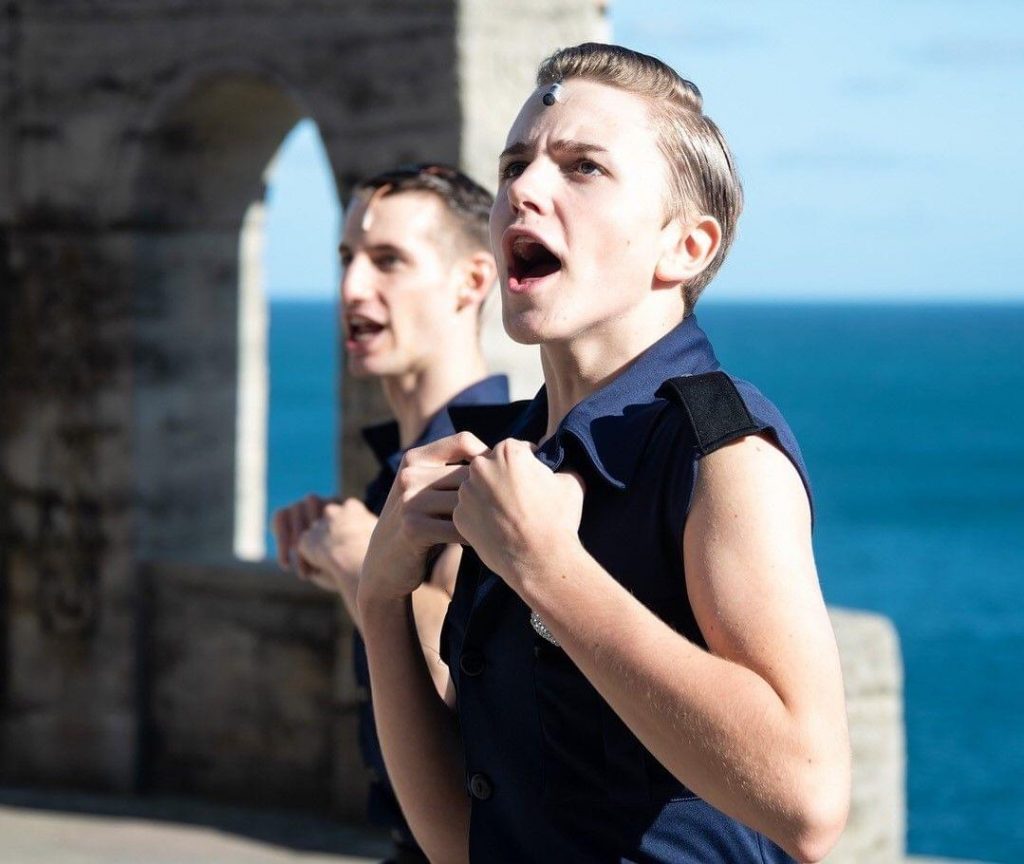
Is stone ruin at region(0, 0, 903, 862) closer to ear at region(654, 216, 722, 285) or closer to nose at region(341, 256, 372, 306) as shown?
nose at region(341, 256, 372, 306)

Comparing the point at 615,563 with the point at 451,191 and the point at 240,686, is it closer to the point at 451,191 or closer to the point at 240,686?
the point at 451,191

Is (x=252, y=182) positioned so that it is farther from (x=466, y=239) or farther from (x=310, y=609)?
(x=466, y=239)

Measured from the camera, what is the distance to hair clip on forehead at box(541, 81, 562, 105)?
6.93 ft

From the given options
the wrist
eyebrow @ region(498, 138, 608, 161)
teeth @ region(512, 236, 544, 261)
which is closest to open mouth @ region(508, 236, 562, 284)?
teeth @ region(512, 236, 544, 261)

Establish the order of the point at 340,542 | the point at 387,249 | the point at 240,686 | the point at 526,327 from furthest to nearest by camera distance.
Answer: the point at 240,686, the point at 387,249, the point at 340,542, the point at 526,327

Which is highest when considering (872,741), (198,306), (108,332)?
(198,306)

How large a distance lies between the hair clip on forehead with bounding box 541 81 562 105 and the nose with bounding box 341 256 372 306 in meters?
1.37

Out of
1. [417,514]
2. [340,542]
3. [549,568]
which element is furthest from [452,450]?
[340,542]

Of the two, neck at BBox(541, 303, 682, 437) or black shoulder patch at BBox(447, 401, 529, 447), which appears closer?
neck at BBox(541, 303, 682, 437)

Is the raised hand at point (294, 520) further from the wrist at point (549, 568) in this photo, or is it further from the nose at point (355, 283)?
the wrist at point (549, 568)

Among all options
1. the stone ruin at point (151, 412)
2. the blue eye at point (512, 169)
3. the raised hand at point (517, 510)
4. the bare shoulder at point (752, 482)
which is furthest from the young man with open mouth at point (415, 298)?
the stone ruin at point (151, 412)

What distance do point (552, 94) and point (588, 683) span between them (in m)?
0.66

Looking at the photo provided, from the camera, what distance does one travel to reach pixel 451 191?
3.50 meters

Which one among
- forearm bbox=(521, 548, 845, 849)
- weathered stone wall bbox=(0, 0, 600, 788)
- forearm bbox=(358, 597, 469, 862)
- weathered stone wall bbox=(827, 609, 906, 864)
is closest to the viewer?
forearm bbox=(521, 548, 845, 849)
